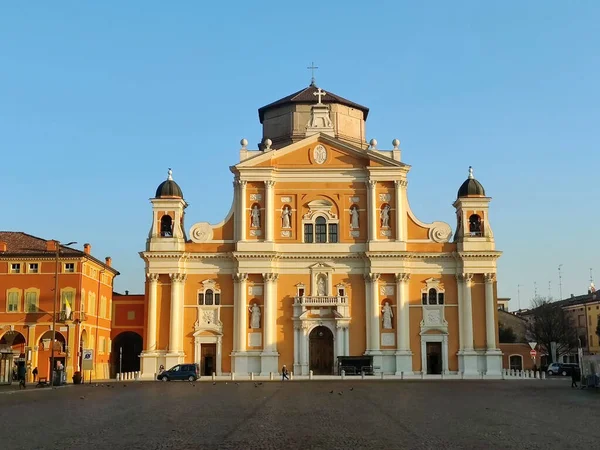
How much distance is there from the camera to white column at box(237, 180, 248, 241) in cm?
5350

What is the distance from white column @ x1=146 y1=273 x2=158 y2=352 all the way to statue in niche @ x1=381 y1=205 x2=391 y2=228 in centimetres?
1601

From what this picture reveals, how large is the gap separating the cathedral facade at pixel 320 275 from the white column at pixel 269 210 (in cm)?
7

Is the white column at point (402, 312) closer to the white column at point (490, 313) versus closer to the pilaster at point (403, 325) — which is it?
the pilaster at point (403, 325)

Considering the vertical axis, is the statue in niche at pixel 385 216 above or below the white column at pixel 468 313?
above

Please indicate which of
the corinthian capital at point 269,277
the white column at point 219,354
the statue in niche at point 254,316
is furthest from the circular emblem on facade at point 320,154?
the white column at point 219,354

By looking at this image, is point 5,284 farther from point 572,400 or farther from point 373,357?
point 572,400

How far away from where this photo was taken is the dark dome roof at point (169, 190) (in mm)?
54500

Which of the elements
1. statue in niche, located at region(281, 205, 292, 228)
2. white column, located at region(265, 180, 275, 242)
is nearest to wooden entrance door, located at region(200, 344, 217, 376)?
white column, located at region(265, 180, 275, 242)

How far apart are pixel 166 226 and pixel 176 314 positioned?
20.8 feet

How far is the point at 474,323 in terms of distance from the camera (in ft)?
174

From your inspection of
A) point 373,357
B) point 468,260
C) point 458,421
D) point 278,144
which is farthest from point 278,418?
point 278,144

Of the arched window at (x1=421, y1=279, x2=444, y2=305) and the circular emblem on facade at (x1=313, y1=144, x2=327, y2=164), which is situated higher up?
the circular emblem on facade at (x1=313, y1=144, x2=327, y2=164)

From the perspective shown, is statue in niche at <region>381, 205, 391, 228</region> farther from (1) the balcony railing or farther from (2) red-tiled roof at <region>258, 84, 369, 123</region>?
(2) red-tiled roof at <region>258, 84, 369, 123</region>

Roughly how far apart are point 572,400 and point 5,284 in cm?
3850
